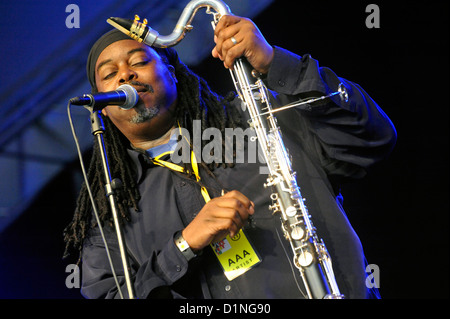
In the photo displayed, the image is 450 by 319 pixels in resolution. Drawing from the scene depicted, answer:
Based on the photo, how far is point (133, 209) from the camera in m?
2.33

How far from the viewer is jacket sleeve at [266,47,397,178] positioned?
1.91 m

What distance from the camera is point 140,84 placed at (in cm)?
234

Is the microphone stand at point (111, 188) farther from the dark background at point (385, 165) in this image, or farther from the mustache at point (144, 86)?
the dark background at point (385, 165)

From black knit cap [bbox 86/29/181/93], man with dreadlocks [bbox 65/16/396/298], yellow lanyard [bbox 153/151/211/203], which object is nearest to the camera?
man with dreadlocks [bbox 65/16/396/298]

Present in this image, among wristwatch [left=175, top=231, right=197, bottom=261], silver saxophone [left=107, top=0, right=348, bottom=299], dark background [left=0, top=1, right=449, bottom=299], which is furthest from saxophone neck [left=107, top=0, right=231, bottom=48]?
dark background [left=0, top=1, right=449, bottom=299]

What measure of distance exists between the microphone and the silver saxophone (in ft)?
0.77

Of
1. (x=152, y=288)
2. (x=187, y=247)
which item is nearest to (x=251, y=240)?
(x=187, y=247)

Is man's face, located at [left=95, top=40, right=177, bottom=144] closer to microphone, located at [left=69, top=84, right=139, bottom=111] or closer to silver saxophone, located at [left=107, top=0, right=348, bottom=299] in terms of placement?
microphone, located at [left=69, top=84, right=139, bottom=111]

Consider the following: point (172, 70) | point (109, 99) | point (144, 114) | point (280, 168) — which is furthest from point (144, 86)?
point (280, 168)

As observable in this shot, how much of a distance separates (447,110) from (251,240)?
1907 millimetres

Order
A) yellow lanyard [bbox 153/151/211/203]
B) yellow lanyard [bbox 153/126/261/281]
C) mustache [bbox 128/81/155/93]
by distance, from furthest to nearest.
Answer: mustache [bbox 128/81/155/93] → yellow lanyard [bbox 153/151/211/203] → yellow lanyard [bbox 153/126/261/281]

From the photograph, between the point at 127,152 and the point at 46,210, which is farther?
the point at 46,210
